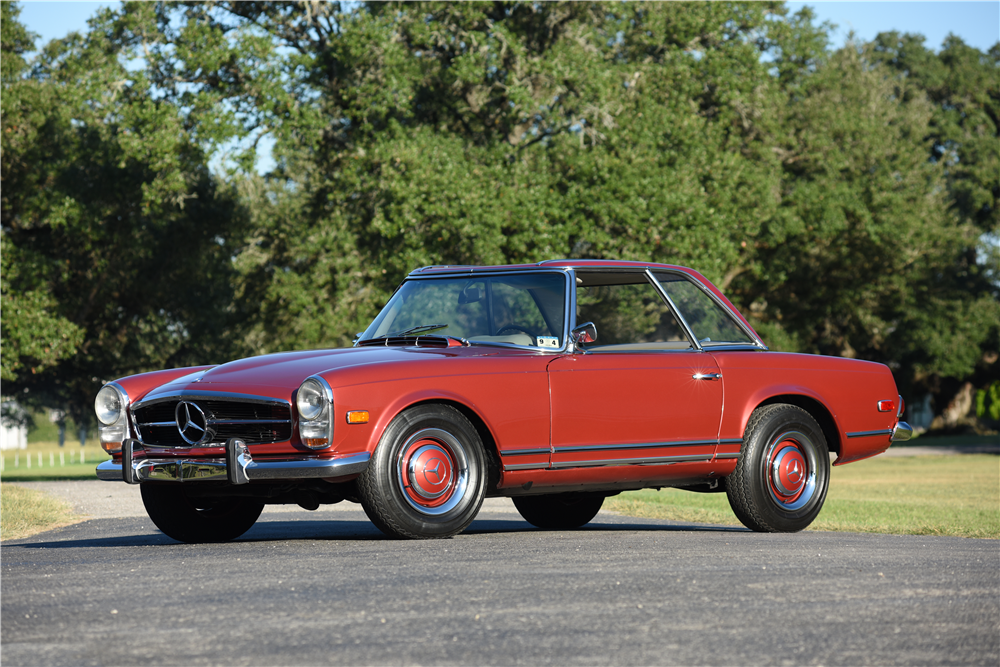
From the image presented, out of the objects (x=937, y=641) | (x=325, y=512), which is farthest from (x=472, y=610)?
(x=325, y=512)

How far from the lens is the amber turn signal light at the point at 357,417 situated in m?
6.87

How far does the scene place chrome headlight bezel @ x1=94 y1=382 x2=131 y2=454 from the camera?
7.93 meters

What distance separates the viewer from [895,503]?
53.4 ft

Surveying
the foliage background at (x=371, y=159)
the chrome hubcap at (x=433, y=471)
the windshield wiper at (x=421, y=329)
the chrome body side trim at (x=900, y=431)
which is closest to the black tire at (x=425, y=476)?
the chrome hubcap at (x=433, y=471)

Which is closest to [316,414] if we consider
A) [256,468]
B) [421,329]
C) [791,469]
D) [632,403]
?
[256,468]

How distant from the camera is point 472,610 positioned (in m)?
4.84

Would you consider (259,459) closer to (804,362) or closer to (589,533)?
(589,533)

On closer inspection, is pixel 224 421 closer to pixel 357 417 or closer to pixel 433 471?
pixel 357 417

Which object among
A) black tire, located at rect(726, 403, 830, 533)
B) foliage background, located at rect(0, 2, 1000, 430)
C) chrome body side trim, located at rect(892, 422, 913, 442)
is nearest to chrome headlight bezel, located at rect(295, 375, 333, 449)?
black tire, located at rect(726, 403, 830, 533)

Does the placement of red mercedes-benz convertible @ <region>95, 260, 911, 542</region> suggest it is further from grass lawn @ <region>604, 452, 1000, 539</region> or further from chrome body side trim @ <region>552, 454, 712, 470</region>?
grass lawn @ <region>604, 452, 1000, 539</region>

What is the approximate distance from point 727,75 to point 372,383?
78.7 feet

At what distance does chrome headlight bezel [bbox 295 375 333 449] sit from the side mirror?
1.82 m

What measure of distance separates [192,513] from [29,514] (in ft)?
16.1

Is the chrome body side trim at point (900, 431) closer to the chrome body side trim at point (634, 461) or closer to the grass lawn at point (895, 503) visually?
the grass lawn at point (895, 503)
